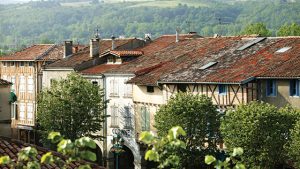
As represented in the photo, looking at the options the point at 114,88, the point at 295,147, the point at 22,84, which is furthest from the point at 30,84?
the point at 295,147

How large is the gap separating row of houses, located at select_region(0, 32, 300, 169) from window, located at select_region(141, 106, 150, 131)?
0.09 meters

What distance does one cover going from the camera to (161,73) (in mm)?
56969

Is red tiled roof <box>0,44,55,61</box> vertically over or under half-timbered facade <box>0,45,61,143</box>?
over

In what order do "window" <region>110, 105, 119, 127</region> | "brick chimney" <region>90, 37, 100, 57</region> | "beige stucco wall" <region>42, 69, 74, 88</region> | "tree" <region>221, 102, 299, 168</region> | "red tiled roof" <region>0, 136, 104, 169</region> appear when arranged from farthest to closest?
"beige stucco wall" <region>42, 69, 74, 88</region> < "brick chimney" <region>90, 37, 100, 57</region> < "window" <region>110, 105, 119, 127</region> < "tree" <region>221, 102, 299, 168</region> < "red tiled roof" <region>0, 136, 104, 169</region>

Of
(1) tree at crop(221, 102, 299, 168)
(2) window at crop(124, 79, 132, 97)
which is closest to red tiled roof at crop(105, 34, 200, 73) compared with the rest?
(2) window at crop(124, 79, 132, 97)

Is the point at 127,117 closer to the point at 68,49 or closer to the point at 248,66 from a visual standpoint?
the point at 248,66

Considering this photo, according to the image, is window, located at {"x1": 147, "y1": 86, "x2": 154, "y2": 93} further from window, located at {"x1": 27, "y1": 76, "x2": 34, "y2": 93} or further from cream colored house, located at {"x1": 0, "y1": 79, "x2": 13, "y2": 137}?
cream colored house, located at {"x1": 0, "y1": 79, "x2": 13, "y2": 137}

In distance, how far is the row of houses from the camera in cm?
4859

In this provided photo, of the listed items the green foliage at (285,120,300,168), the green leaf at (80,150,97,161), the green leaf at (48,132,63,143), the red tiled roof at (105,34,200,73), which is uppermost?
the red tiled roof at (105,34,200,73)

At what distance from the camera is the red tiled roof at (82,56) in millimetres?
70000

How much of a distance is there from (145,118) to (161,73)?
3.85 metres

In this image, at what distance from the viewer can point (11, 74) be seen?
285ft

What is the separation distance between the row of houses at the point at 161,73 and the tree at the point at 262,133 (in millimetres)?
3856

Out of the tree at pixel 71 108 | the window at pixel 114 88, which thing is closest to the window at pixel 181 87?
the tree at pixel 71 108
